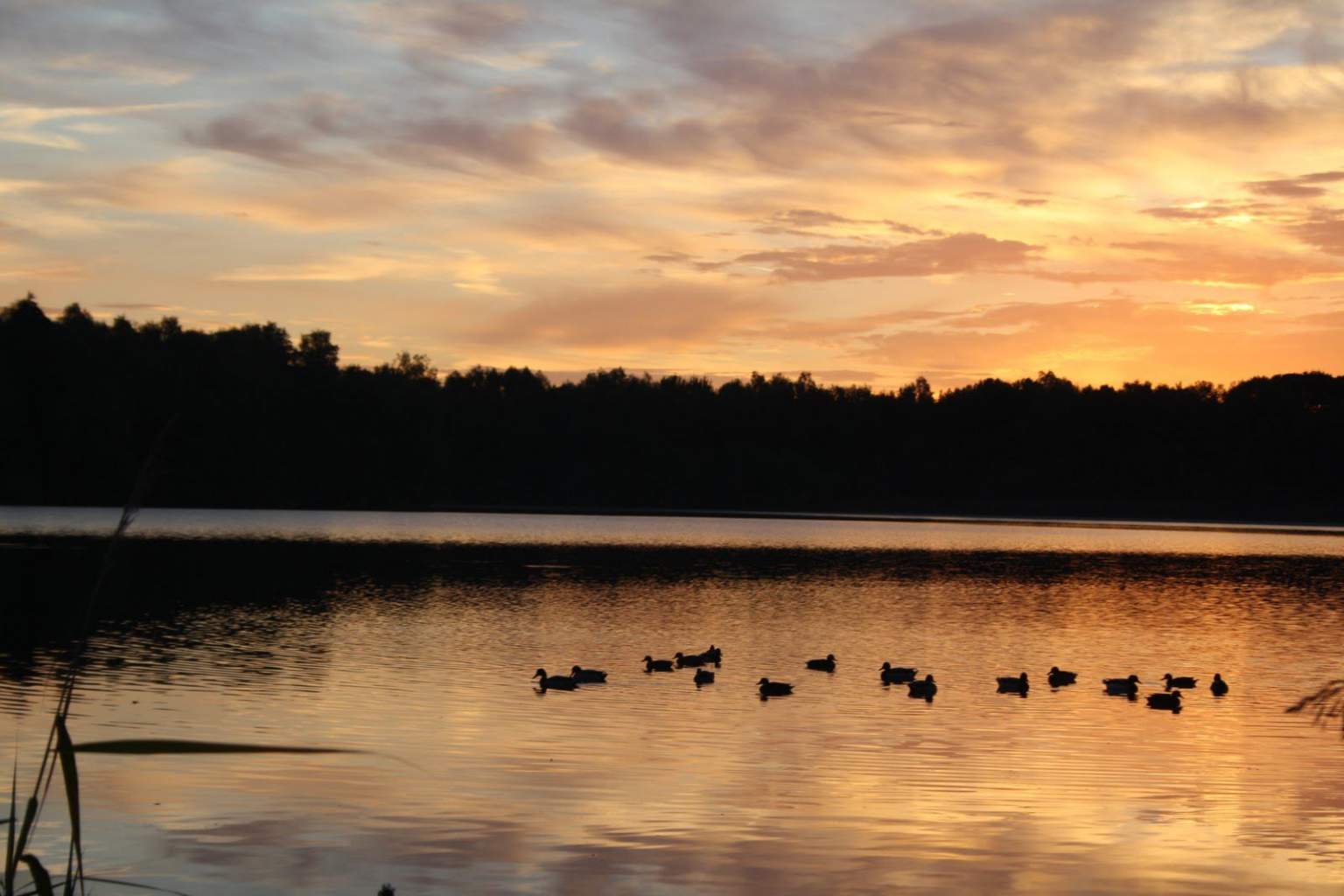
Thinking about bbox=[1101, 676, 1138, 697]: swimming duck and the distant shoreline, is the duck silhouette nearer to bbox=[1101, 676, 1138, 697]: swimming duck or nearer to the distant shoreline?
bbox=[1101, 676, 1138, 697]: swimming duck

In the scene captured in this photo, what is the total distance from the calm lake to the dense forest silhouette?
8719cm

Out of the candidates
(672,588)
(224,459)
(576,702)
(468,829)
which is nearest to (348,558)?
(672,588)

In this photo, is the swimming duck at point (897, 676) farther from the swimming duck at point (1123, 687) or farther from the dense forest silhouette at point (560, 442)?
the dense forest silhouette at point (560, 442)

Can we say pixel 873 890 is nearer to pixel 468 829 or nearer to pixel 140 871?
pixel 468 829

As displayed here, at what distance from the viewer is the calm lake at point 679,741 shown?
15750 mm

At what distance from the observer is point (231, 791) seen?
18641mm

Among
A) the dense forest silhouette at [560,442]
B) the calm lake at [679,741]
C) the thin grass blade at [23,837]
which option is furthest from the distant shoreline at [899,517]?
the thin grass blade at [23,837]

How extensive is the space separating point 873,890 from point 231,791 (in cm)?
873

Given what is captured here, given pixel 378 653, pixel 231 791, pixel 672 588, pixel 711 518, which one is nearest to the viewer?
pixel 231 791

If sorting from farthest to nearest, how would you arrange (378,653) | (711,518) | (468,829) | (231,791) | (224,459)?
(711,518), (224,459), (378,653), (231,791), (468,829)

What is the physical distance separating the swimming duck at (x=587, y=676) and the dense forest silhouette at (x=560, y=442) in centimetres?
11321

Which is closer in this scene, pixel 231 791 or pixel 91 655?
pixel 231 791

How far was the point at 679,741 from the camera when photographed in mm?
24703

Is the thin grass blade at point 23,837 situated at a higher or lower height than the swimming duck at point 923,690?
higher
